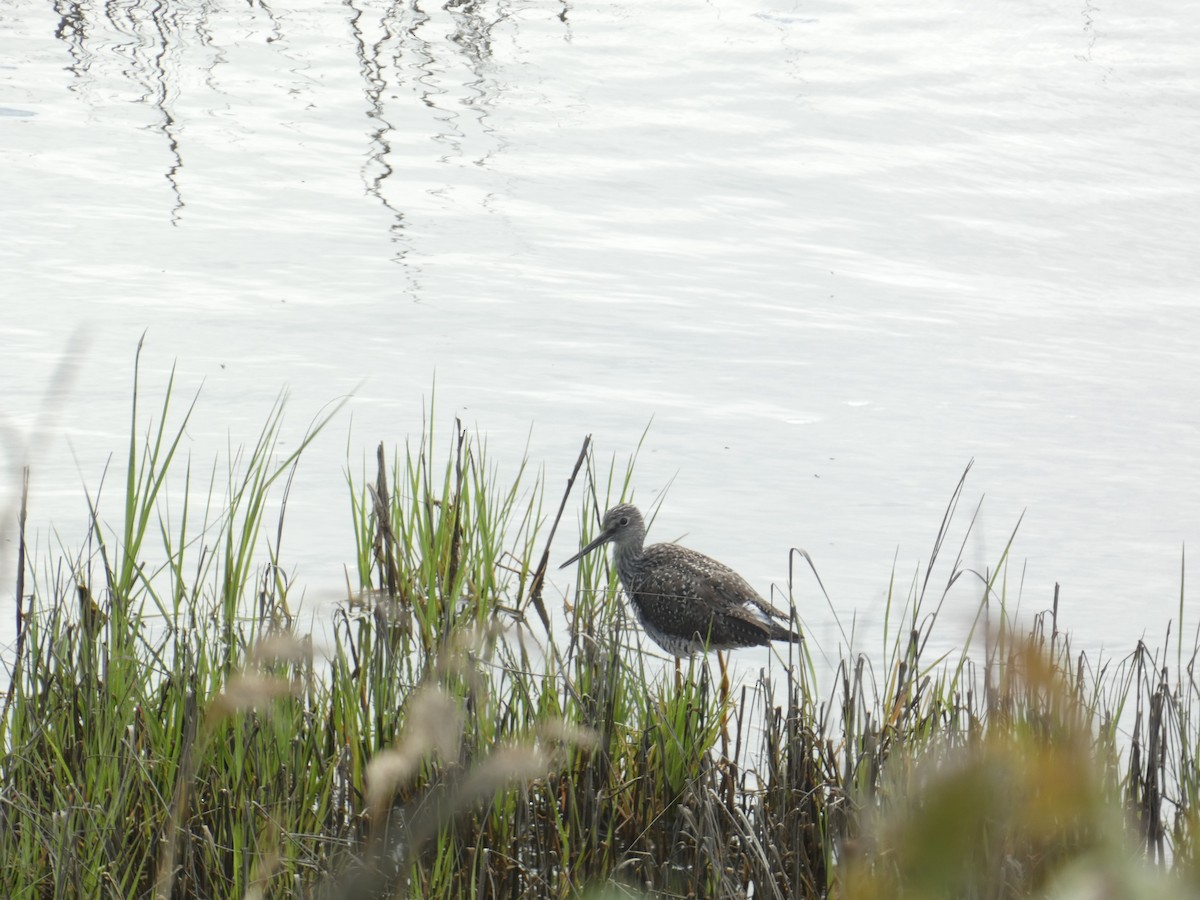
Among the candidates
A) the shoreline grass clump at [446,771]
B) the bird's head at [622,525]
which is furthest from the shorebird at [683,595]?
the shoreline grass clump at [446,771]

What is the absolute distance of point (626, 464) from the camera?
7559 mm

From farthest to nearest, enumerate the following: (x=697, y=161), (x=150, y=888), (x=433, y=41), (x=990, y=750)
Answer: (x=433, y=41), (x=697, y=161), (x=150, y=888), (x=990, y=750)

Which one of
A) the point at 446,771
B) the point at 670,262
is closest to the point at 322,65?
the point at 670,262

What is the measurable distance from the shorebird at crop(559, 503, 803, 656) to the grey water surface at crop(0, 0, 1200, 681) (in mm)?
349

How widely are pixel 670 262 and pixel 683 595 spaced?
4.72m

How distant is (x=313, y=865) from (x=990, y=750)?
2718 mm

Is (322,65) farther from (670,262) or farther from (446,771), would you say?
(446,771)

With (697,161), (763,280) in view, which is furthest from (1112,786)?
(697,161)

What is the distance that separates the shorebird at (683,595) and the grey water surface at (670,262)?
349 millimetres

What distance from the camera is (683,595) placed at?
598 centimetres

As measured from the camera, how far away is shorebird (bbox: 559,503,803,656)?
5809mm

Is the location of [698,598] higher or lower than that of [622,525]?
lower

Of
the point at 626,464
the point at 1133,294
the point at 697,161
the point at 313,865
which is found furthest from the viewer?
the point at 697,161

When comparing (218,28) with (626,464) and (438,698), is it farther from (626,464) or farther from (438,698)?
(438,698)
